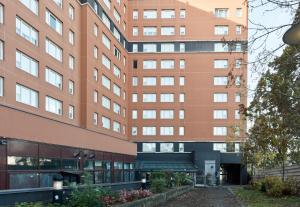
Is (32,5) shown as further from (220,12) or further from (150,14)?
(220,12)

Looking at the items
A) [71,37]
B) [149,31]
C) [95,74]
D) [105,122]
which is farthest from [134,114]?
[71,37]

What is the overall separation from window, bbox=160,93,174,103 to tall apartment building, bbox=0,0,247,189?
17 centimetres

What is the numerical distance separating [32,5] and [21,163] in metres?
15.8

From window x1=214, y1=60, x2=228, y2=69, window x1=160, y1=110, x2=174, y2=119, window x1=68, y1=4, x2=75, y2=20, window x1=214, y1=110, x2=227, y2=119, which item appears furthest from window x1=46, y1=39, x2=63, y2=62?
window x1=214, y1=60, x2=228, y2=69

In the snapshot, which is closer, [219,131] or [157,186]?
[157,186]

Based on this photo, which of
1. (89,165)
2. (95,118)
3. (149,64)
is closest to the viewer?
(89,165)

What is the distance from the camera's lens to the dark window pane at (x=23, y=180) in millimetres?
31214

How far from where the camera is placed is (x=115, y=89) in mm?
75812

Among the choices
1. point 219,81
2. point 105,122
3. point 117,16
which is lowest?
point 105,122

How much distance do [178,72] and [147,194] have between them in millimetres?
67161

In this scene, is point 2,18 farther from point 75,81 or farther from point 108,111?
point 108,111

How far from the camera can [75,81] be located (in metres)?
55.3

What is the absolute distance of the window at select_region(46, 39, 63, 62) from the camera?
153 feet

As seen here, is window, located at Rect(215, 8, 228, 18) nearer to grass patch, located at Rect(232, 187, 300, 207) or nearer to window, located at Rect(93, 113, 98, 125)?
window, located at Rect(93, 113, 98, 125)
